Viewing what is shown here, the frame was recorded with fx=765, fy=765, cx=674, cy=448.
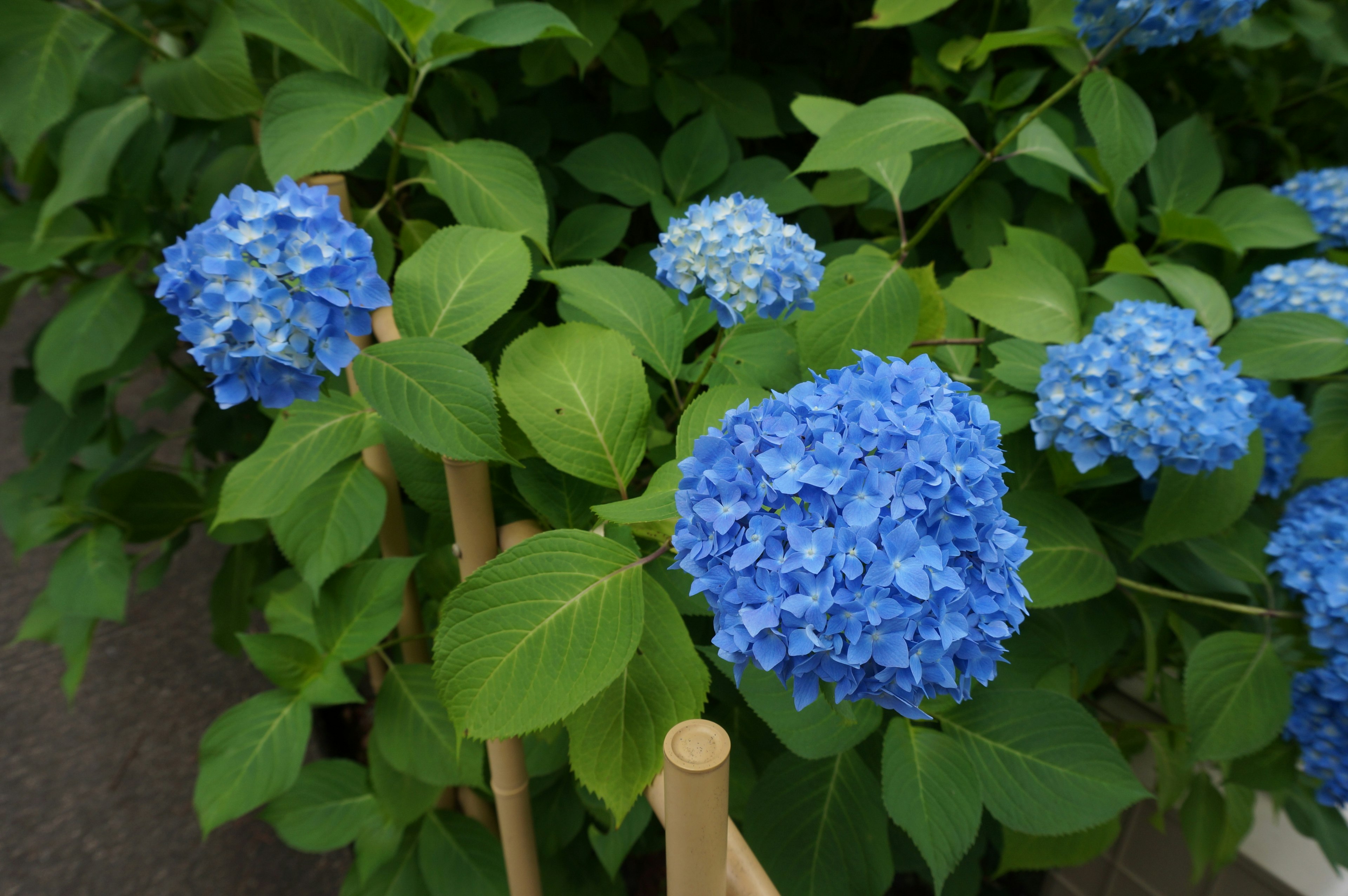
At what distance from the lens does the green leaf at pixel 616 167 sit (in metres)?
1.30

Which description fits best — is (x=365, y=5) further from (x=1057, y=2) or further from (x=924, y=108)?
(x=1057, y=2)

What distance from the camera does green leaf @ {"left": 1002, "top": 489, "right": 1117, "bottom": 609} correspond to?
89 centimetres

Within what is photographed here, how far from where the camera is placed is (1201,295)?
109 cm

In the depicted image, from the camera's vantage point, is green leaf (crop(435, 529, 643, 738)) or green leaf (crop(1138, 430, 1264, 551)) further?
green leaf (crop(1138, 430, 1264, 551))

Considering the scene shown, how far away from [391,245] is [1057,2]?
41.9 inches

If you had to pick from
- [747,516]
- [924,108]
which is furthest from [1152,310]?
[747,516]

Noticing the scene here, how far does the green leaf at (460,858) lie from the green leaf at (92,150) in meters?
1.06

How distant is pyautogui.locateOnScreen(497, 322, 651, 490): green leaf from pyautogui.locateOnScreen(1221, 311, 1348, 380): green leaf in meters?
0.79

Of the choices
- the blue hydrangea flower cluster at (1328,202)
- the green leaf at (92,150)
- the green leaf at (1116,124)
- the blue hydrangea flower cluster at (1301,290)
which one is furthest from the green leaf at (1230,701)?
the green leaf at (92,150)

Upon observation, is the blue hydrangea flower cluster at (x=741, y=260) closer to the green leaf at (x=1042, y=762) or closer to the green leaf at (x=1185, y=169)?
the green leaf at (x=1042, y=762)

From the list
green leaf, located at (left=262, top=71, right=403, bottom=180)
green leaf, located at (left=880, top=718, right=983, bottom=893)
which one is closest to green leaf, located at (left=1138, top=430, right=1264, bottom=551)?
green leaf, located at (left=880, top=718, right=983, bottom=893)

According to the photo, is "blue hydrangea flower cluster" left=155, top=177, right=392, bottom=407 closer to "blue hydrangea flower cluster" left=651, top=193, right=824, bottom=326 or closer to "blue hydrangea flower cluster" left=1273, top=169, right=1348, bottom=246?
"blue hydrangea flower cluster" left=651, top=193, right=824, bottom=326

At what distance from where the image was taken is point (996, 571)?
54 centimetres

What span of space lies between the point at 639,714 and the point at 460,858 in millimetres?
664
